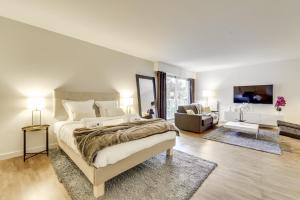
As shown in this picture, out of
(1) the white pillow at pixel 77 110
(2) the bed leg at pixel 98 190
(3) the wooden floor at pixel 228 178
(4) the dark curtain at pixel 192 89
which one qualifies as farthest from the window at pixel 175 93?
(2) the bed leg at pixel 98 190

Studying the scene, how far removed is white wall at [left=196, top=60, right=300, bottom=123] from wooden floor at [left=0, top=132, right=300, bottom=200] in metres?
2.84

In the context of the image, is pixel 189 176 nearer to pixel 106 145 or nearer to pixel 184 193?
pixel 184 193

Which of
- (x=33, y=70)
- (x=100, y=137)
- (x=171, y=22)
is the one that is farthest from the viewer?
(x=33, y=70)

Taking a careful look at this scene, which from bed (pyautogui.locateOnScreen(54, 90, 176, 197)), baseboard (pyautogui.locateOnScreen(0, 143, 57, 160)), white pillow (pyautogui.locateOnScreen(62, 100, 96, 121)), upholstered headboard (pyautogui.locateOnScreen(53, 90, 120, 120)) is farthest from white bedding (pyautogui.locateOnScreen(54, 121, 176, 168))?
baseboard (pyautogui.locateOnScreen(0, 143, 57, 160))

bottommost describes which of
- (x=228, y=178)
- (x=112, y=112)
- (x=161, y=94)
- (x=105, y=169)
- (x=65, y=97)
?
(x=228, y=178)

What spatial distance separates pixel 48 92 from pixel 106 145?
7.42 ft

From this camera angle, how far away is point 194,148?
3.35 metres

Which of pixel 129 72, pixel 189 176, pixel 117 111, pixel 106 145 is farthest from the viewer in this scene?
pixel 129 72

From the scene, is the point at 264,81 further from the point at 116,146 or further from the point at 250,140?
the point at 116,146

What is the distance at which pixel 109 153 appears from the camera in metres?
1.76

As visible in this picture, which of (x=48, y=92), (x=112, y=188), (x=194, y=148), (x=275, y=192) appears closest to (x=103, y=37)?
(x=48, y=92)

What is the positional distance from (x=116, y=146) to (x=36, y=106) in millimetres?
2099

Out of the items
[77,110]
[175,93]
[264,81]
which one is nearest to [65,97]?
[77,110]

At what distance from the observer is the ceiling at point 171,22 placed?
220 centimetres
